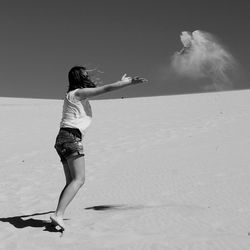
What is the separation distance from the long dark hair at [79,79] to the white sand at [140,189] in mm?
1426

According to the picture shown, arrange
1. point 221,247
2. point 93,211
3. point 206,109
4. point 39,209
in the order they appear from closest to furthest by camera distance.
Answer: point 221,247, point 93,211, point 39,209, point 206,109

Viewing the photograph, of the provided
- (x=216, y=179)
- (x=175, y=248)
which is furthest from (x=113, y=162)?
(x=175, y=248)

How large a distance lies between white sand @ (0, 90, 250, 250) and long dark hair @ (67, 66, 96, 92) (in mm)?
1426

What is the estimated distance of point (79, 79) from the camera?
4387mm

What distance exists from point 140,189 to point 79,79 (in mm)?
2375

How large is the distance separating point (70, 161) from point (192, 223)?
4.38 feet

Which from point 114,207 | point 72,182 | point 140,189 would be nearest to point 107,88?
point 72,182

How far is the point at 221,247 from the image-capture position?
142 inches

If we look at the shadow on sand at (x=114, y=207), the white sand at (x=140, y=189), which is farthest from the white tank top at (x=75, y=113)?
the shadow on sand at (x=114, y=207)

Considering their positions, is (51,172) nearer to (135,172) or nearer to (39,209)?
(135,172)

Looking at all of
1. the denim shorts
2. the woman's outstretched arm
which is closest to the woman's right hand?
the woman's outstretched arm

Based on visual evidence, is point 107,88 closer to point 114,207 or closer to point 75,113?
point 75,113

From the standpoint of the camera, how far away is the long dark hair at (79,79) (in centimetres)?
439

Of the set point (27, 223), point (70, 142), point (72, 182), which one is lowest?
point (27, 223)
